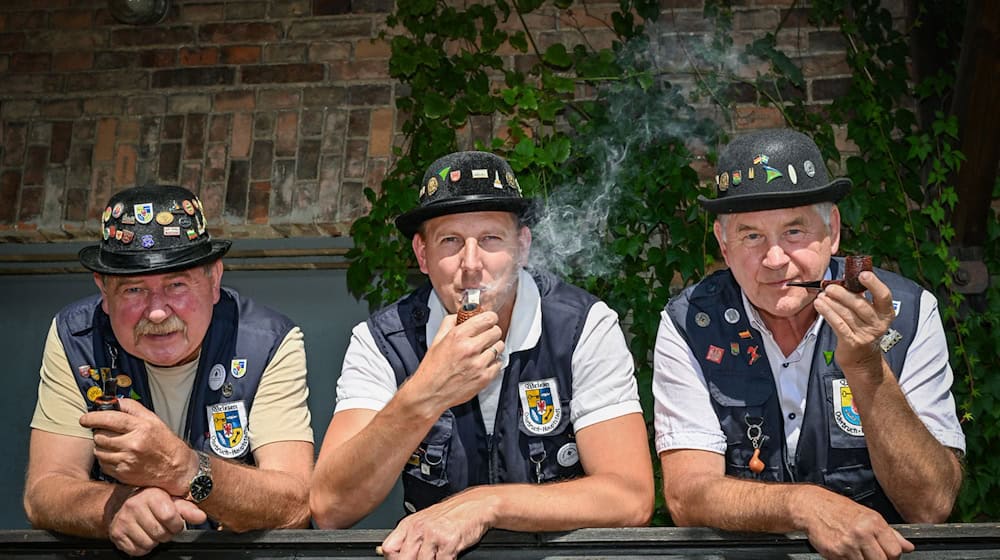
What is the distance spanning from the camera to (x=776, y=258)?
275 centimetres

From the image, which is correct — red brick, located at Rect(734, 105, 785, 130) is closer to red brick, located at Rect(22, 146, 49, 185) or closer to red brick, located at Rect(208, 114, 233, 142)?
red brick, located at Rect(208, 114, 233, 142)

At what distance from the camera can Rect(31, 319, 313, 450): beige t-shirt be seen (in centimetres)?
296

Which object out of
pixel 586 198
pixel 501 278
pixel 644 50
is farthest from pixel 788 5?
pixel 501 278

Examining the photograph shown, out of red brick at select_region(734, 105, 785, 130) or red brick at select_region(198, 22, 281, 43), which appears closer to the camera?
red brick at select_region(734, 105, 785, 130)

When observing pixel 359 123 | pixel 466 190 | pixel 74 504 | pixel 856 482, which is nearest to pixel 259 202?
pixel 359 123

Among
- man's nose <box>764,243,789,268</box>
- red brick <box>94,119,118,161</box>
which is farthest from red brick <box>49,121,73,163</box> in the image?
man's nose <box>764,243,789,268</box>

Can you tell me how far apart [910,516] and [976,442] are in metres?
1.64

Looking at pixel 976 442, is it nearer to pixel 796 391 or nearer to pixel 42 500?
pixel 796 391

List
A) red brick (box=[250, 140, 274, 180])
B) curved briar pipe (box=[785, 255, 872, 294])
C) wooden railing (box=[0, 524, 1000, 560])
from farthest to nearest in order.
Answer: red brick (box=[250, 140, 274, 180])
curved briar pipe (box=[785, 255, 872, 294])
wooden railing (box=[0, 524, 1000, 560])

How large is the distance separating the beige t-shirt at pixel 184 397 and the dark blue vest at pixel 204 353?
0.03 metres

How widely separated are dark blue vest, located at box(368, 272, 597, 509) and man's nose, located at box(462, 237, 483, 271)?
286 millimetres

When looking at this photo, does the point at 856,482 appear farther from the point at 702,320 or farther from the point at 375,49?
the point at 375,49

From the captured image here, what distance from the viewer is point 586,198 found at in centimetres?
424

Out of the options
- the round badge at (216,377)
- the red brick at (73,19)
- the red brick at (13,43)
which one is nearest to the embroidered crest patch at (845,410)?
the round badge at (216,377)
